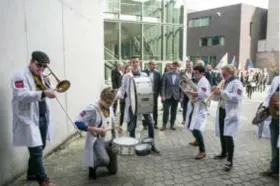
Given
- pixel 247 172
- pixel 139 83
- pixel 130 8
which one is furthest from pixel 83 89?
pixel 130 8

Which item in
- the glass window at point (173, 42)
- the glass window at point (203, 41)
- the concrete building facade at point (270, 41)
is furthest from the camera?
the glass window at point (203, 41)

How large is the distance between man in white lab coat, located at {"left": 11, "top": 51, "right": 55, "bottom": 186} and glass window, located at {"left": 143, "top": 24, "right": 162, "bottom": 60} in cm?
1120

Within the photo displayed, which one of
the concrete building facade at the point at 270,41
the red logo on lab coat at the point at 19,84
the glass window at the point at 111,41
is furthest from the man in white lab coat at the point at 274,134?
the concrete building facade at the point at 270,41

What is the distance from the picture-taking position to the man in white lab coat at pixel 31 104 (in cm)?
321

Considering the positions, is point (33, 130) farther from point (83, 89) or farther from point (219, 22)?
point (219, 22)

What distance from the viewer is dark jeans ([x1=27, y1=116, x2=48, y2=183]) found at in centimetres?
344

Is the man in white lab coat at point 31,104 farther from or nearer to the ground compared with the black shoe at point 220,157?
farther from the ground

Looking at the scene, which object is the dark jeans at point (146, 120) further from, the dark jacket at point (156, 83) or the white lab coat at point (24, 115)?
the dark jacket at point (156, 83)

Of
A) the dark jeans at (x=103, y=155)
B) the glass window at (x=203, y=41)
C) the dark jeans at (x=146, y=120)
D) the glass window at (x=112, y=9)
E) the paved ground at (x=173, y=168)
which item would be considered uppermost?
the glass window at (x=203, y=41)

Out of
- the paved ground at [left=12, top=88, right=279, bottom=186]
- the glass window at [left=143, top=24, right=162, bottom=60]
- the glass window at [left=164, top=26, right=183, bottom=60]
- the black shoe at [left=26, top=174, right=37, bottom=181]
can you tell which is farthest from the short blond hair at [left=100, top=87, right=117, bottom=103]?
the glass window at [left=164, top=26, right=183, bottom=60]

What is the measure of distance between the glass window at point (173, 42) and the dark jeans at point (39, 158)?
11633mm

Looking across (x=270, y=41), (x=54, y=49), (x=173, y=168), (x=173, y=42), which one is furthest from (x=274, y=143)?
(x=270, y=41)

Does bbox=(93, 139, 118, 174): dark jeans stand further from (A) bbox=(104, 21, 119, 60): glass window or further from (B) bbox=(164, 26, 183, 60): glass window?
(B) bbox=(164, 26, 183, 60): glass window

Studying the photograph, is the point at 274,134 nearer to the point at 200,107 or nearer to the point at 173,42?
the point at 200,107
